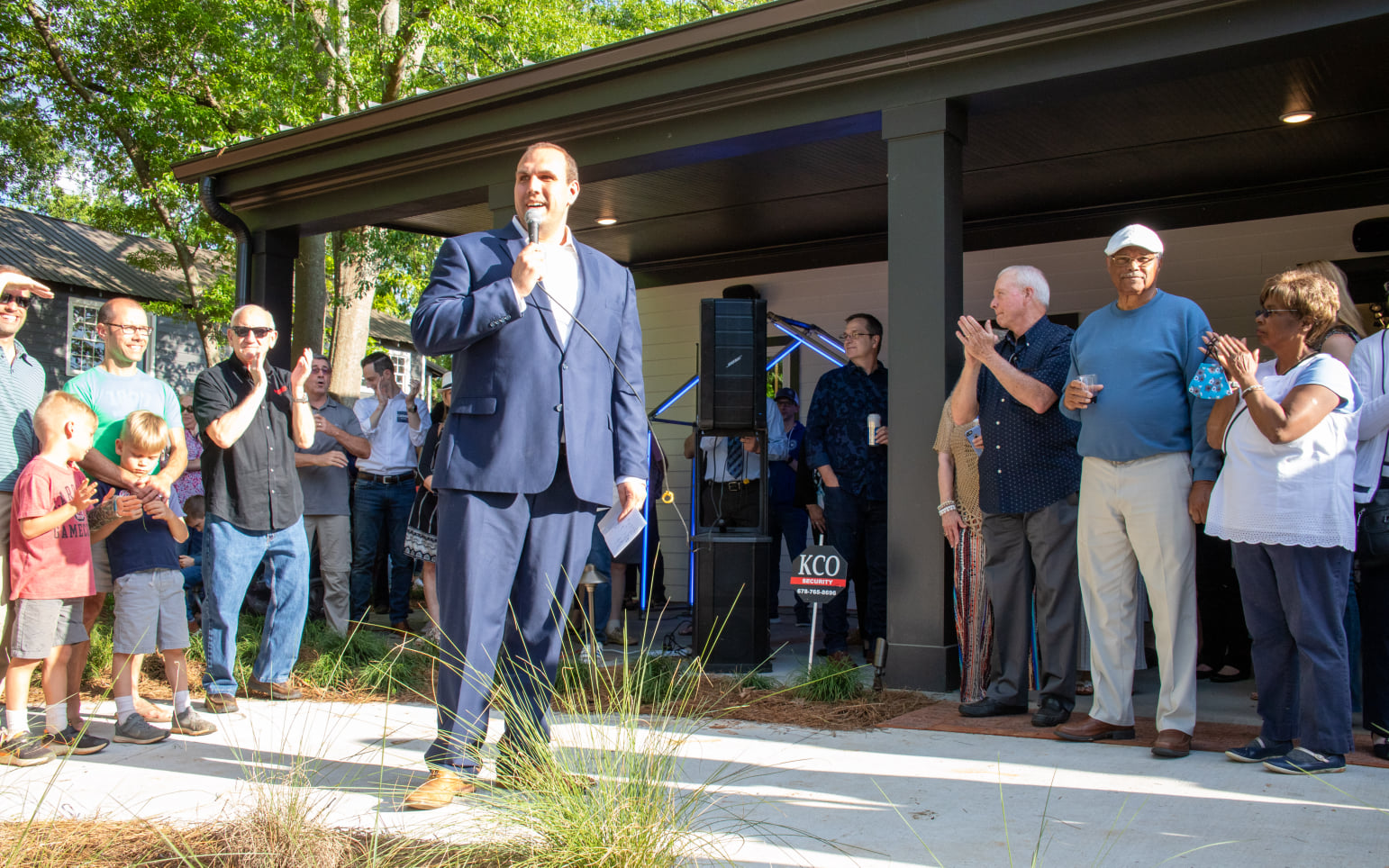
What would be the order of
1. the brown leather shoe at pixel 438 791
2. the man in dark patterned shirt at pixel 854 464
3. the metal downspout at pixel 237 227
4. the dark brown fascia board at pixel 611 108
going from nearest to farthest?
the brown leather shoe at pixel 438 791, the dark brown fascia board at pixel 611 108, the man in dark patterned shirt at pixel 854 464, the metal downspout at pixel 237 227

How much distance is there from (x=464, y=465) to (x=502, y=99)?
380 centimetres

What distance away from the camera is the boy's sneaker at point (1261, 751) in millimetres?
3322

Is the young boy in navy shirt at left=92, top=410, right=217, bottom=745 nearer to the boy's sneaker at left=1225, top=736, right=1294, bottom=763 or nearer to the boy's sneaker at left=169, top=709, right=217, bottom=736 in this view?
the boy's sneaker at left=169, top=709, right=217, bottom=736

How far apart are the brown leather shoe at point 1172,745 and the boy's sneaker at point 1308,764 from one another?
279 mm

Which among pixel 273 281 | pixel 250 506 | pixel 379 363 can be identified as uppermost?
pixel 273 281

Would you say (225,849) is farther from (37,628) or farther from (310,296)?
(310,296)

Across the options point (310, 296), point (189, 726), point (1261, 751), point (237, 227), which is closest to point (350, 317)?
point (310, 296)

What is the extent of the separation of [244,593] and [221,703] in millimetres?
470

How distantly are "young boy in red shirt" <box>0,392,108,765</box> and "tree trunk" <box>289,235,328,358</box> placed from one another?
8.82 m

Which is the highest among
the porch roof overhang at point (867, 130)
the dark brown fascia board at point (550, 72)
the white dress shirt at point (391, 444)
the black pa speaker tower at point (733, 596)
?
the dark brown fascia board at point (550, 72)

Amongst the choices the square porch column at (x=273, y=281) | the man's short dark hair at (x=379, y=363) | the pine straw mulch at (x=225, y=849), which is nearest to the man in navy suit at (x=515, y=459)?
the pine straw mulch at (x=225, y=849)

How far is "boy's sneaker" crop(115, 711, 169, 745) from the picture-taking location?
3779 mm

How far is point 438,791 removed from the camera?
8.74ft

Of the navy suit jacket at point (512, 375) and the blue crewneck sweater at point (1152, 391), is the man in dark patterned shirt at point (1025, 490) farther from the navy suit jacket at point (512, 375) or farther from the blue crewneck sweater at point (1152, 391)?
the navy suit jacket at point (512, 375)
